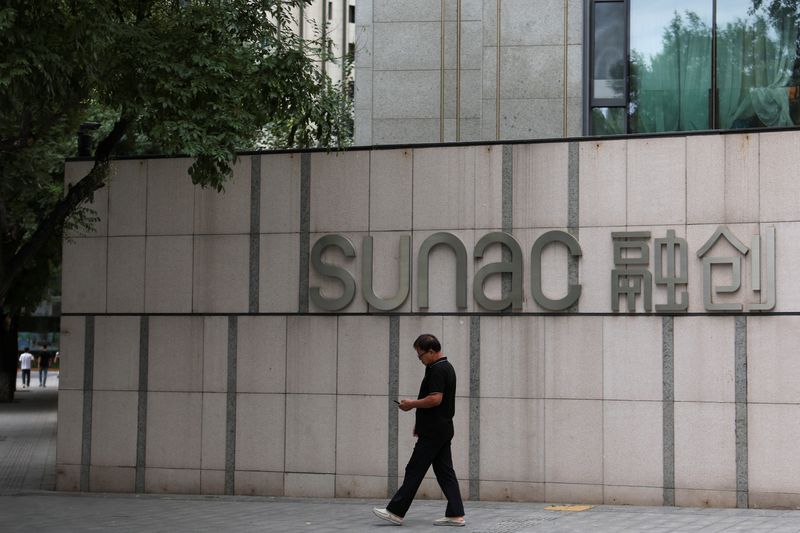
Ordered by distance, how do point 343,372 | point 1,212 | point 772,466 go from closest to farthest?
point 772,466 → point 343,372 → point 1,212

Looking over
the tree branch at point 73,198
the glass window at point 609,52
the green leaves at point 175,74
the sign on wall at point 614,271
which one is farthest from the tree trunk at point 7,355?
the glass window at point 609,52

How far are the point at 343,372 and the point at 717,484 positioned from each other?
4.26m

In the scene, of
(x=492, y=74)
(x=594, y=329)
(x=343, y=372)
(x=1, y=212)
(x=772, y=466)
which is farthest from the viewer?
(x=1, y=212)

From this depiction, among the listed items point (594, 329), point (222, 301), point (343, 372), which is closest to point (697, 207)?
point (594, 329)

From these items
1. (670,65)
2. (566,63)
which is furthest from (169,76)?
(670,65)

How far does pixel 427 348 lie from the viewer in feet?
35.7

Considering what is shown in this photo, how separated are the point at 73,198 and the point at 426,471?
20.5 feet

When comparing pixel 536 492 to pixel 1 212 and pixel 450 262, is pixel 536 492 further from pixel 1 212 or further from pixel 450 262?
pixel 1 212

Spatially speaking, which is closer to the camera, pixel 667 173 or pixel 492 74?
pixel 667 173

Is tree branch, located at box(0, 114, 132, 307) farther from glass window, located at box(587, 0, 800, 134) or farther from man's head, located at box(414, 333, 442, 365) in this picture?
glass window, located at box(587, 0, 800, 134)

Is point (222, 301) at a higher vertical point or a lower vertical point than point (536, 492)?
higher

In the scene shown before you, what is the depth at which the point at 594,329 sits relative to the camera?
12.7 meters

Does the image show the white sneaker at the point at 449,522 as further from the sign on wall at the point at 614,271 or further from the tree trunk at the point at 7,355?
the tree trunk at the point at 7,355

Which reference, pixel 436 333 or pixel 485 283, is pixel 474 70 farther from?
pixel 436 333
